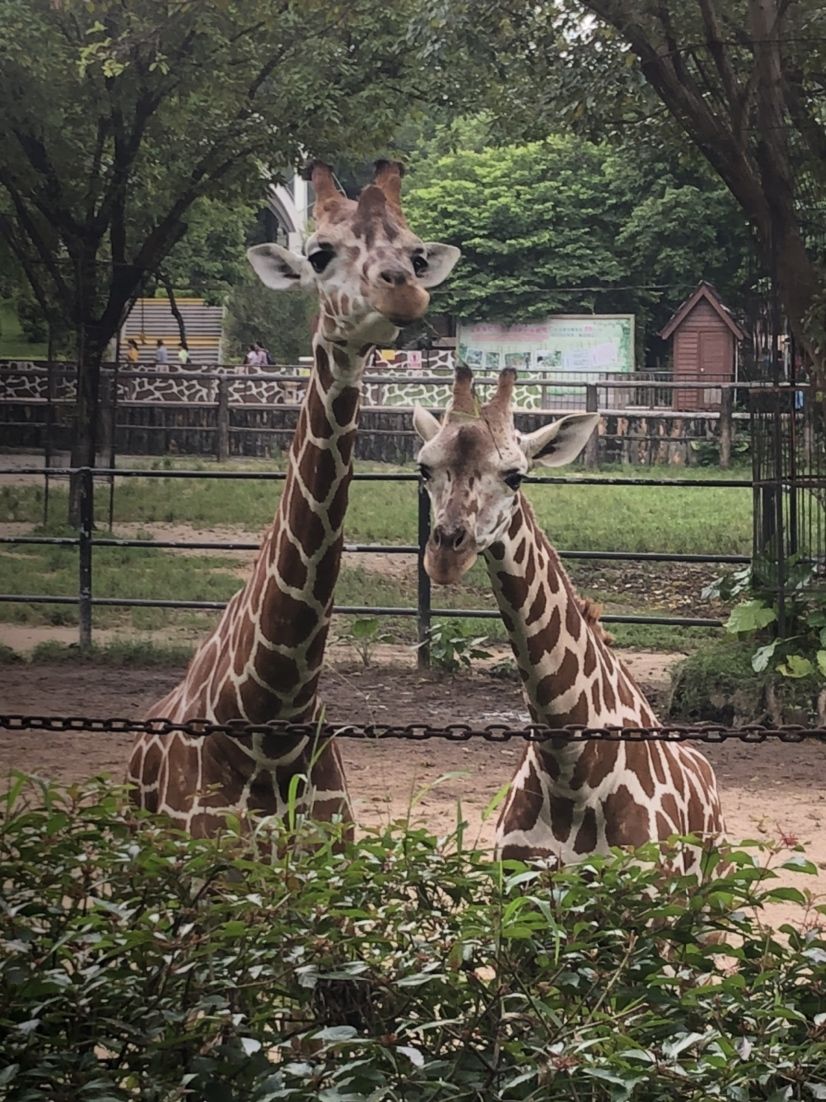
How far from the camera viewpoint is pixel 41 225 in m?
5.84

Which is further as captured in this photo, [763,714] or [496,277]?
[763,714]

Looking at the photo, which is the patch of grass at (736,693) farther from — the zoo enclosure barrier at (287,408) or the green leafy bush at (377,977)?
the green leafy bush at (377,977)

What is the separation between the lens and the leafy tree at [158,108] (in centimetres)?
501

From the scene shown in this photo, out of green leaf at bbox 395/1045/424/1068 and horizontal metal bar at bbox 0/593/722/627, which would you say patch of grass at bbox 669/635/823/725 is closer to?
horizontal metal bar at bbox 0/593/722/627

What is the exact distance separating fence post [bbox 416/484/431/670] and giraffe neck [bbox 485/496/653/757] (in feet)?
9.21

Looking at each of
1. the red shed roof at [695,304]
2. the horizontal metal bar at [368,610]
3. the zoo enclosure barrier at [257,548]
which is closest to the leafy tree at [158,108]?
the zoo enclosure barrier at [257,548]

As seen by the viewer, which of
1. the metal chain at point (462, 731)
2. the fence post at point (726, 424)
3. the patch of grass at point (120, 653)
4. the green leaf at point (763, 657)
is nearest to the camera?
the metal chain at point (462, 731)

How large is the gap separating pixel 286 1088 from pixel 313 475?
1.21 meters

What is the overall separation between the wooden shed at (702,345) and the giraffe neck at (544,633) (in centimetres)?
164

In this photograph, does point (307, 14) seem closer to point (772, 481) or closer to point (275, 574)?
point (772, 481)

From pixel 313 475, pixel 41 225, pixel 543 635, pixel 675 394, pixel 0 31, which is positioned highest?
pixel 0 31

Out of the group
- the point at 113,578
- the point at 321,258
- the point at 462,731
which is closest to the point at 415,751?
the point at 113,578

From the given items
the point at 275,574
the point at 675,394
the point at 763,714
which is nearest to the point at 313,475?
the point at 275,574

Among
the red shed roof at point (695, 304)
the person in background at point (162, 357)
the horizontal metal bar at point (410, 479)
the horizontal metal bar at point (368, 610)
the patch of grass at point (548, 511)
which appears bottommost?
the horizontal metal bar at point (368, 610)
